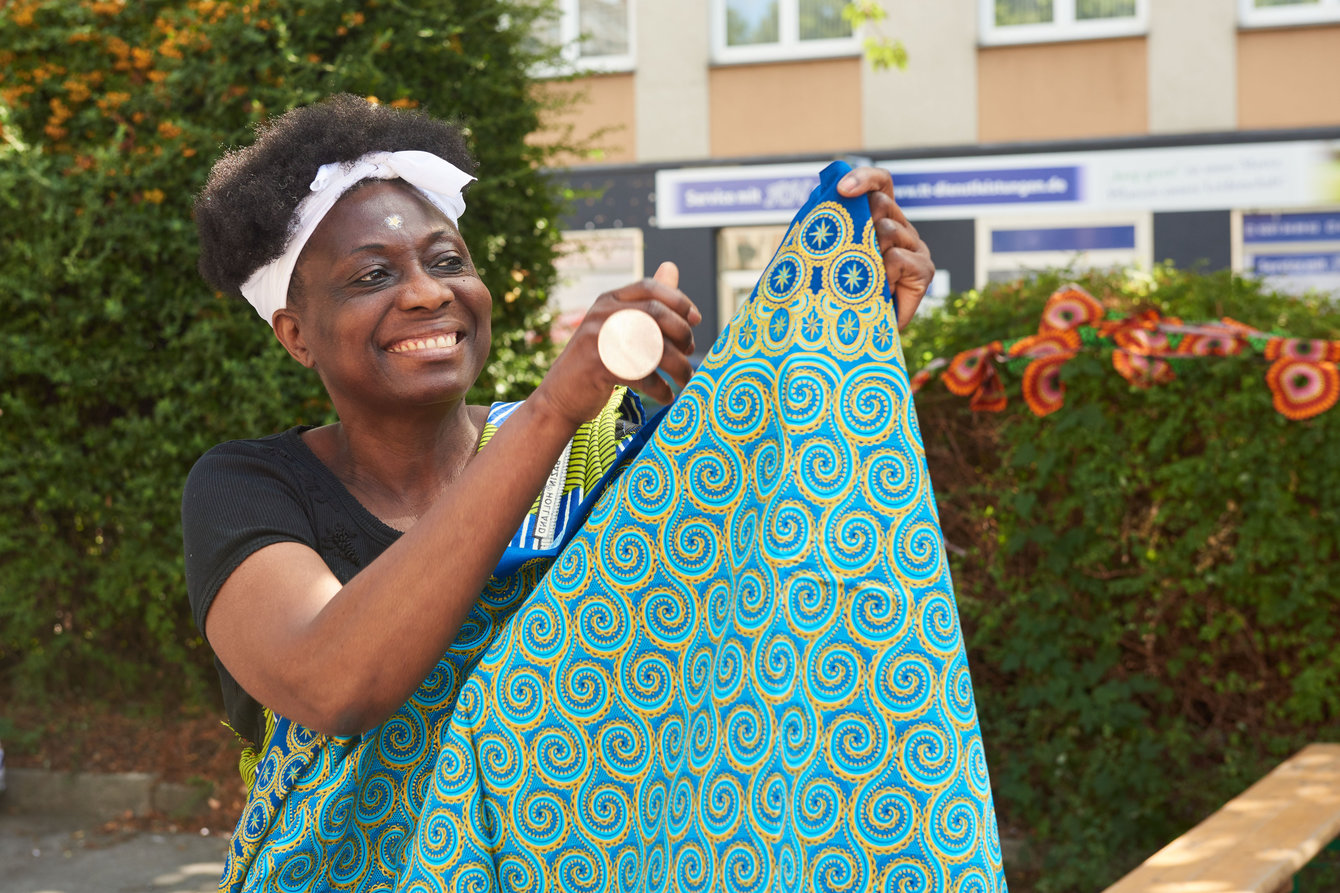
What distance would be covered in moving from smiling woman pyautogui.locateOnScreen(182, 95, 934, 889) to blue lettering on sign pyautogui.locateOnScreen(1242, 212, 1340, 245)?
47.1 ft

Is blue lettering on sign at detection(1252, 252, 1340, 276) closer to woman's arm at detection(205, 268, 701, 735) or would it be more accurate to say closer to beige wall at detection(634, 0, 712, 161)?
beige wall at detection(634, 0, 712, 161)

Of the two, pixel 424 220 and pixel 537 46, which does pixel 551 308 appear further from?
pixel 424 220

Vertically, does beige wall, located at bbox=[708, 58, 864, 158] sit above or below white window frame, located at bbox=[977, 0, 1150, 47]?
below

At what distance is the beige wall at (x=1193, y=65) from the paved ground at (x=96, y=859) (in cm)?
1302

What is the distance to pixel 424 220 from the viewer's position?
1.89 metres

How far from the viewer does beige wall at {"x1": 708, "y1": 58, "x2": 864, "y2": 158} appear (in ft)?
52.2

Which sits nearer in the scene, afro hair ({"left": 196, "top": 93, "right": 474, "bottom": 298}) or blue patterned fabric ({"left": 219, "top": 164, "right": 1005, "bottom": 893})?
blue patterned fabric ({"left": 219, "top": 164, "right": 1005, "bottom": 893})

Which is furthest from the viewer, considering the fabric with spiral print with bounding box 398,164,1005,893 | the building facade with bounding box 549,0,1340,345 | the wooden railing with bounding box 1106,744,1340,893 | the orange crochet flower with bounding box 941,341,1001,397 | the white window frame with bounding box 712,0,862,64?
the white window frame with bounding box 712,0,862,64

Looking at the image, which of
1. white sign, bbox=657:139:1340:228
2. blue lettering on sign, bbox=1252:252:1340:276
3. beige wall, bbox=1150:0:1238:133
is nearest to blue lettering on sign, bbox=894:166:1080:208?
white sign, bbox=657:139:1340:228

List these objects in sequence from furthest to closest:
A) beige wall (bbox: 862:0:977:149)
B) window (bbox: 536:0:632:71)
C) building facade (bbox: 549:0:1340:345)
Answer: window (bbox: 536:0:632:71), beige wall (bbox: 862:0:977:149), building facade (bbox: 549:0:1340:345)

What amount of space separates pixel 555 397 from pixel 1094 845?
12.6 ft

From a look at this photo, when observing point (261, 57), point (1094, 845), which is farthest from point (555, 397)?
point (261, 57)

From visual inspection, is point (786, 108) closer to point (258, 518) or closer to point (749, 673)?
point (258, 518)

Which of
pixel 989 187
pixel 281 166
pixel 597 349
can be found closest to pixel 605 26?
pixel 989 187
